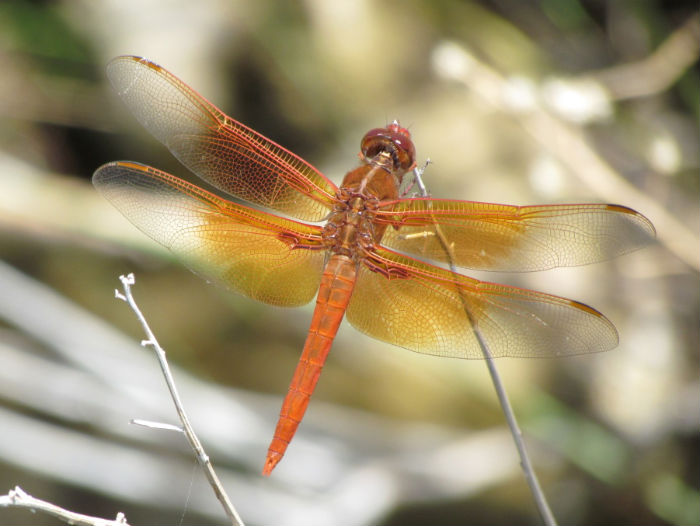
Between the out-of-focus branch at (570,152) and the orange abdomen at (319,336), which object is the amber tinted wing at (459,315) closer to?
the orange abdomen at (319,336)

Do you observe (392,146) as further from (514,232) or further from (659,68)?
(659,68)

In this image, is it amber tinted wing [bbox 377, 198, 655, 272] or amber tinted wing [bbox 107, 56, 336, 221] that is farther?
amber tinted wing [bbox 107, 56, 336, 221]

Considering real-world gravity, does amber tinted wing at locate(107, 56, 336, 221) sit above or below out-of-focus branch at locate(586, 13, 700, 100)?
below

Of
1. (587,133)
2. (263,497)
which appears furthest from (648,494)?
(587,133)

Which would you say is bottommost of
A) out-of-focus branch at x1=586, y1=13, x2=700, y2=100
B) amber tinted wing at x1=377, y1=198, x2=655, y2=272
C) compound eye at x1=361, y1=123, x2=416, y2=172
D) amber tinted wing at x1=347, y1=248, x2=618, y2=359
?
amber tinted wing at x1=347, y1=248, x2=618, y2=359

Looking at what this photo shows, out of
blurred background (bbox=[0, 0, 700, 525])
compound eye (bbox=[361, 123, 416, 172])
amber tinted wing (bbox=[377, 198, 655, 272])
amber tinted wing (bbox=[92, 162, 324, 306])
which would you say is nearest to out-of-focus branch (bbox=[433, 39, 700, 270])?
blurred background (bbox=[0, 0, 700, 525])

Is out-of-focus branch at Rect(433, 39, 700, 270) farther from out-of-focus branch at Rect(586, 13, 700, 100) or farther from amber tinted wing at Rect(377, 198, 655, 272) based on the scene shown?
amber tinted wing at Rect(377, 198, 655, 272)

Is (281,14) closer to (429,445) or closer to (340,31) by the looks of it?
(340,31)
